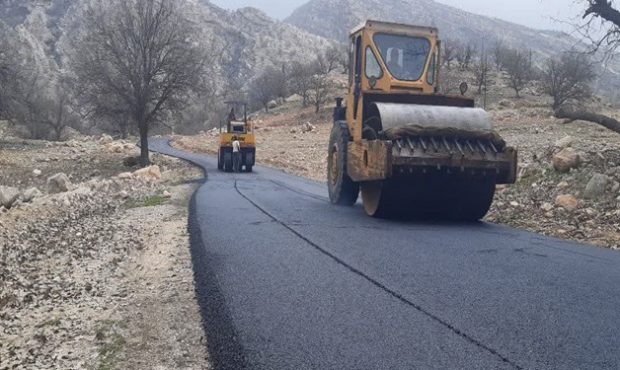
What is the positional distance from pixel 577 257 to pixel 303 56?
128 meters

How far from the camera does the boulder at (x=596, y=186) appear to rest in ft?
36.1

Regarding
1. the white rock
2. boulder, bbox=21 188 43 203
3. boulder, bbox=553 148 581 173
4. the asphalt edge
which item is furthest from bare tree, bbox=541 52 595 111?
the asphalt edge

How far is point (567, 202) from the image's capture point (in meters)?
10.8

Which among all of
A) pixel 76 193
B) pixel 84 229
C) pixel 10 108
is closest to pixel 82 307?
pixel 84 229

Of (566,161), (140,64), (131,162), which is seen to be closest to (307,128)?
(131,162)

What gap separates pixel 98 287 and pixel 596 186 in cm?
848

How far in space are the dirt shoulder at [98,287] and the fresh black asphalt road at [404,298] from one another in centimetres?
29

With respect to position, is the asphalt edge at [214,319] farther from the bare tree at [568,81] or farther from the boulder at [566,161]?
the bare tree at [568,81]

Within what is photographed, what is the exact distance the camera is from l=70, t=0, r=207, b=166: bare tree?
28750mm

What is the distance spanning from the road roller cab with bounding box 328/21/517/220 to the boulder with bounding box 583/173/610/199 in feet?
7.56

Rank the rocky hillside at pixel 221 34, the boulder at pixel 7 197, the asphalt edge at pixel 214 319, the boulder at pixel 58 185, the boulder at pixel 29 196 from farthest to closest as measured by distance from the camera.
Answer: the rocky hillside at pixel 221 34
the boulder at pixel 58 185
the boulder at pixel 29 196
the boulder at pixel 7 197
the asphalt edge at pixel 214 319

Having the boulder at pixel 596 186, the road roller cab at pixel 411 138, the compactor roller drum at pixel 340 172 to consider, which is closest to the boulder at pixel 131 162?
the compactor roller drum at pixel 340 172

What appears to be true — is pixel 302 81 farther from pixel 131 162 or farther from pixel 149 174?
pixel 149 174

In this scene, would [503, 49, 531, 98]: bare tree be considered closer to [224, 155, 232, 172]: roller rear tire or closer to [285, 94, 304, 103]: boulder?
[285, 94, 304, 103]: boulder
